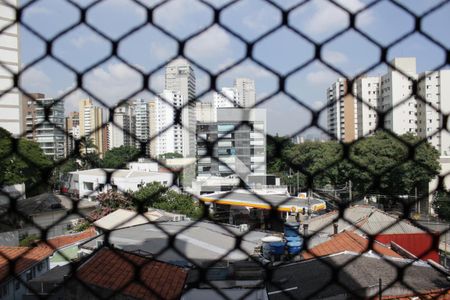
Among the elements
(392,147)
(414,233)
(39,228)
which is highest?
(392,147)

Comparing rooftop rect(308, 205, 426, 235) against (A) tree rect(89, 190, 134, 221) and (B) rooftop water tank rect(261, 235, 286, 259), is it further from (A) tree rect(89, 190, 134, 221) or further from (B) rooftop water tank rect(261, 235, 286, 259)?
(B) rooftop water tank rect(261, 235, 286, 259)

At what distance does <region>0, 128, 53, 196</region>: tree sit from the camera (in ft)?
2.67

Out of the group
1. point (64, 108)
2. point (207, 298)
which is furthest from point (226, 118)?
point (207, 298)

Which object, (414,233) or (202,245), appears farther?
(414,233)

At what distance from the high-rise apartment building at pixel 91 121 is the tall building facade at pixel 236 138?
0.19 metres

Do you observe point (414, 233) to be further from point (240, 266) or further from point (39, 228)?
point (39, 228)

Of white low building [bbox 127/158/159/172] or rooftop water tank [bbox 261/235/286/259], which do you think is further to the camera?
rooftop water tank [bbox 261/235/286/259]

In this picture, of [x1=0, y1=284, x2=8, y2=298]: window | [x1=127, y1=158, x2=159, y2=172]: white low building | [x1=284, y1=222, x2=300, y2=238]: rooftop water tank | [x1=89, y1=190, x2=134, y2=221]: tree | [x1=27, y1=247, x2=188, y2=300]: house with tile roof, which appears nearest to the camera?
[x1=127, y1=158, x2=159, y2=172]: white low building

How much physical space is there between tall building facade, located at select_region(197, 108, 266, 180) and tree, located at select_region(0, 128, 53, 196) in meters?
0.29

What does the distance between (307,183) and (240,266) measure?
950 mm

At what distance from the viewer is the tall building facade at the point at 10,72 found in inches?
32.7

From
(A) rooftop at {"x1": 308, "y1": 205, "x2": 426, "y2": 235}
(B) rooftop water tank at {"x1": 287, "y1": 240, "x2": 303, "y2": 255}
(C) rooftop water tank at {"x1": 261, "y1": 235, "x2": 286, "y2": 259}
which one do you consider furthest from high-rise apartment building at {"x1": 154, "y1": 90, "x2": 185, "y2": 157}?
(A) rooftop at {"x1": 308, "y1": 205, "x2": 426, "y2": 235}

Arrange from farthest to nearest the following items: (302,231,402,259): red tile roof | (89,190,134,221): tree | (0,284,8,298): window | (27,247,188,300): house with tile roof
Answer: (302,231,402,259): red tile roof
(89,190,134,221): tree
(0,284,8,298): window
(27,247,188,300): house with tile roof

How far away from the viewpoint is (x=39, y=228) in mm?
864
